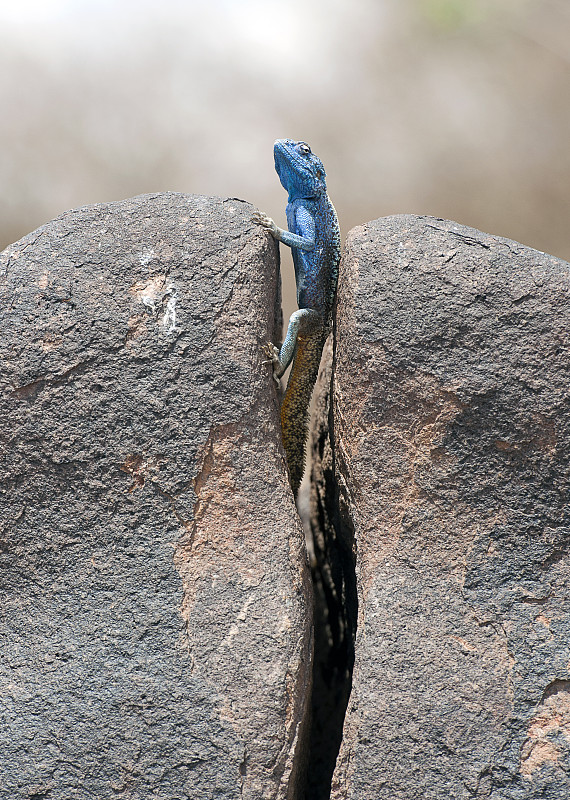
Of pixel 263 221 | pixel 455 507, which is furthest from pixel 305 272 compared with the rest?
pixel 455 507

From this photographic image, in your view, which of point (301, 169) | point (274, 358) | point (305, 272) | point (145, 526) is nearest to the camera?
point (145, 526)

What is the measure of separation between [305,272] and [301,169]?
0.48 m

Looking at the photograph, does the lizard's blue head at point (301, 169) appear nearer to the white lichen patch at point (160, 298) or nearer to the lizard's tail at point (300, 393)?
the lizard's tail at point (300, 393)

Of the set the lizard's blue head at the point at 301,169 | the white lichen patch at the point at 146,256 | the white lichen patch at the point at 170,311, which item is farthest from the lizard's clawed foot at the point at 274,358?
the lizard's blue head at the point at 301,169

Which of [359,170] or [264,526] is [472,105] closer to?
[359,170]

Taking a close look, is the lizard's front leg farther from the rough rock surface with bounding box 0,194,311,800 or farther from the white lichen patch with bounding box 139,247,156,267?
the white lichen patch with bounding box 139,247,156,267

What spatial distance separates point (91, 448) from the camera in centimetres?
208

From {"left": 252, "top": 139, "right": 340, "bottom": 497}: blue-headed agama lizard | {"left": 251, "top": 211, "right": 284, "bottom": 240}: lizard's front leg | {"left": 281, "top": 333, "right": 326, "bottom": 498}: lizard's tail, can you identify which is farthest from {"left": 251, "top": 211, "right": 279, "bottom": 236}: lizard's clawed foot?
{"left": 281, "top": 333, "right": 326, "bottom": 498}: lizard's tail

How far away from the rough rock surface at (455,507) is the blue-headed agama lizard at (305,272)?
0.50 m

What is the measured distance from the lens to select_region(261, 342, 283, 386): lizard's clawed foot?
228 centimetres

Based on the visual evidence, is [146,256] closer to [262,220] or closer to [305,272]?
[262,220]

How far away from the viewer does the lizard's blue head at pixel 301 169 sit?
2836 millimetres

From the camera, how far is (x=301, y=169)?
2836mm

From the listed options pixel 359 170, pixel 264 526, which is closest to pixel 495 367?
pixel 264 526
